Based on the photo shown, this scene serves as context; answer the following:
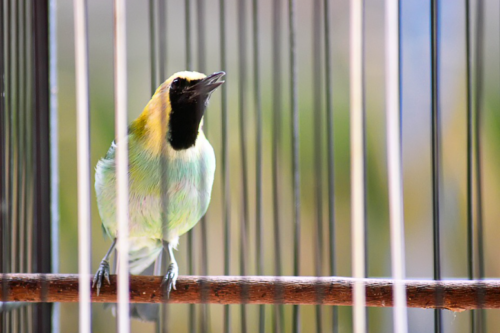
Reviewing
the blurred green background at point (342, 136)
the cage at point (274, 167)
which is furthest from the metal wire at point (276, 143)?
the blurred green background at point (342, 136)

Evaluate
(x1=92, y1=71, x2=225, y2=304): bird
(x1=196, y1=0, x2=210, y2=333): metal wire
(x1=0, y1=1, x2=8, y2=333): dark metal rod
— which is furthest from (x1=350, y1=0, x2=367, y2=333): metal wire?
(x1=0, y1=1, x2=8, y2=333): dark metal rod

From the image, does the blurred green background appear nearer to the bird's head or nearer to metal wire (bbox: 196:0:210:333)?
the bird's head

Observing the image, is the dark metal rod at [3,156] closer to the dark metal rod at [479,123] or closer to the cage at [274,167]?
the cage at [274,167]

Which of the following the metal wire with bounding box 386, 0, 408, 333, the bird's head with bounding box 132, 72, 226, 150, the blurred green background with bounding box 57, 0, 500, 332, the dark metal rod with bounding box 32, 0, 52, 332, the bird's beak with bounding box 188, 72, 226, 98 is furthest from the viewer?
the blurred green background with bounding box 57, 0, 500, 332

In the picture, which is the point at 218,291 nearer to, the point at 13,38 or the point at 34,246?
the point at 34,246

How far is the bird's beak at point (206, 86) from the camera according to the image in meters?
0.93

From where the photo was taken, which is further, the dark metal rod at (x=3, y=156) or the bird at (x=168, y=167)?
the bird at (x=168, y=167)

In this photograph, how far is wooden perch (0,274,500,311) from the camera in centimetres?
75

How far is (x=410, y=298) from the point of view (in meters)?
0.78

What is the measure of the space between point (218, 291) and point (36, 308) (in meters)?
0.39

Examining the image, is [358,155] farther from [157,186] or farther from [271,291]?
[157,186]

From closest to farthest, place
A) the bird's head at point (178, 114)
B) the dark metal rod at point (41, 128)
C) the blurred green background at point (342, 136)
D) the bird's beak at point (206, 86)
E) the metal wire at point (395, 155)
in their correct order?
the metal wire at point (395, 155) → the dark metal rod at point (41, 128) → the bird's beak at point (206, 86) → the bird's head at point (178, 114) → the blurred green background at point (342, 136)

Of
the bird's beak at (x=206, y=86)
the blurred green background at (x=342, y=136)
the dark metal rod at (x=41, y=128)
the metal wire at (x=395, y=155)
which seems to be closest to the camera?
the metal wire at (x=395, y=155)

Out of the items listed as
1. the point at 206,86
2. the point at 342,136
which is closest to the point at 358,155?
the point at 206,86
